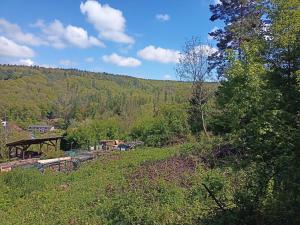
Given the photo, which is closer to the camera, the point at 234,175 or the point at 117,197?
the point at 234,175

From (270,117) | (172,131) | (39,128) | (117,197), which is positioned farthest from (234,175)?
(39,128)

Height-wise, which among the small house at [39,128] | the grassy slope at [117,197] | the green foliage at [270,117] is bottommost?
the small house at [39,128]

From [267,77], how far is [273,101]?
0.46 metres

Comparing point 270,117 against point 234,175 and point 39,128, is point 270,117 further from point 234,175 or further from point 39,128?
point 39,128

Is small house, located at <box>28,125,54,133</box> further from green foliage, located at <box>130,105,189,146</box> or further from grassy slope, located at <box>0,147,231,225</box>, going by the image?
grassy slope, located at <box>0,147,231,225</box>

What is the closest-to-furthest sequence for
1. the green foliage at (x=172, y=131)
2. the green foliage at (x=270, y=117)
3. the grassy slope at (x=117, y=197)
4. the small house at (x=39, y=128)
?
the green foliage at (x=270, y=117)
the grassy slope at (x=117, y=197)
the green foliage at (x=172, y=131)
the small house at (x=39, y=128)

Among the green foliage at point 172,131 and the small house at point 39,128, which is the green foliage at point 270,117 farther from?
the small house at point 39,128

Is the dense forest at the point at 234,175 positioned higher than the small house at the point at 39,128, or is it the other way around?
the dense forest at the point at 234,175

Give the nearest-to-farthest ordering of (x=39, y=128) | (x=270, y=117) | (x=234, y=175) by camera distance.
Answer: (x=270, y=117) < (x=234, y=175) < (x=39, y=128)

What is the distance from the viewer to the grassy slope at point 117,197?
9820mm

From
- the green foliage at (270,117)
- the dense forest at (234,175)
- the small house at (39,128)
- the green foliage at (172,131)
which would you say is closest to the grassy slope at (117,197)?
the dense forest at (234,175)

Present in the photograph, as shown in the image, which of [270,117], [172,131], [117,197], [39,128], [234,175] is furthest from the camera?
[39,128]

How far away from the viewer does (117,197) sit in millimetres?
12406

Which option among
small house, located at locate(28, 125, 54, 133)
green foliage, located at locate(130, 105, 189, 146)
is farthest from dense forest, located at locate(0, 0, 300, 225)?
small house, located at locate(28, 125, 54, 133)
